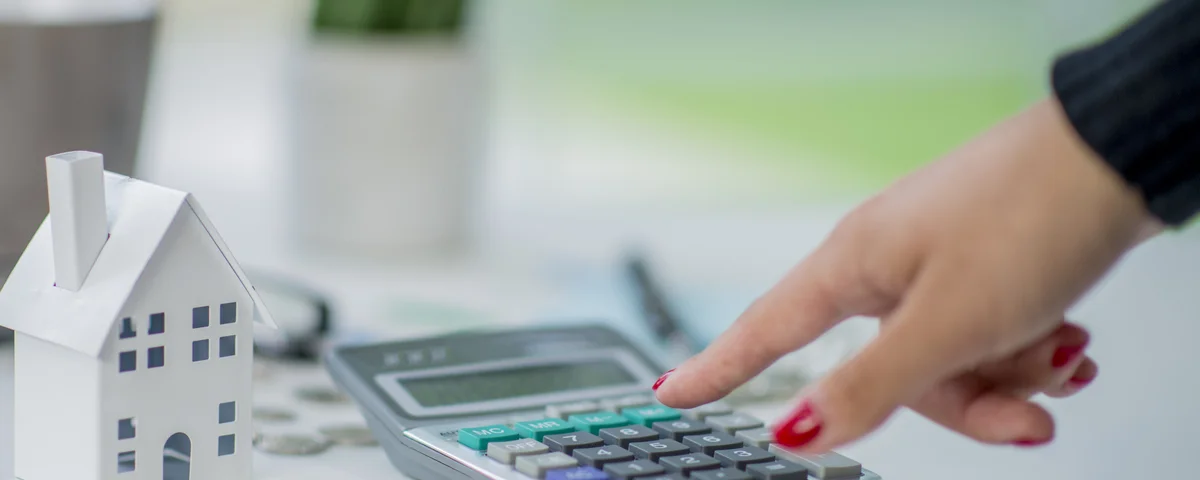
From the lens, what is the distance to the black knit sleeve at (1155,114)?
0.35 metres

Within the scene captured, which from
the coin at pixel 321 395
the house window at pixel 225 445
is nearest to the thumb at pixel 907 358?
the house window at pixel 225 445

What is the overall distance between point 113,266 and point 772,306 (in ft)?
0.68

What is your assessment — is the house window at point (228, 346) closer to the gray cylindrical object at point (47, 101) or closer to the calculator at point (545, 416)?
the calculator at point (545, 416)

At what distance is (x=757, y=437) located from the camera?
1.56 ft

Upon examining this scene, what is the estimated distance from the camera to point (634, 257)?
886mm

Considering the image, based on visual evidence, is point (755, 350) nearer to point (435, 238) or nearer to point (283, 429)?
point (283, 429)

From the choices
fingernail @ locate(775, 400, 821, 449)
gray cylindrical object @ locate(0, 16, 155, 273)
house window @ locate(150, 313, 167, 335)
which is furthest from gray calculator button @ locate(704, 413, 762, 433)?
gray cylindrical object @ locate(0, 16, 155, 273)

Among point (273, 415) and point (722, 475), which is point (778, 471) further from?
point (273, 415)

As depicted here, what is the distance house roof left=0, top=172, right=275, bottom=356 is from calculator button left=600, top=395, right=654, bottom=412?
162 mm

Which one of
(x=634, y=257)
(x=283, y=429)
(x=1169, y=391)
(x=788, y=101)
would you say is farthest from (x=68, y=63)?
(x=788, y=101)

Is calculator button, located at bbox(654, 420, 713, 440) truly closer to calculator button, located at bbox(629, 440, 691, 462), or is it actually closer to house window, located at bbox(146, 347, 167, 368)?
calculator button, located at bbox(629, 440, 691, 462)

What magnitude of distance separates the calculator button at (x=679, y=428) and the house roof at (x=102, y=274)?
16 centimetres

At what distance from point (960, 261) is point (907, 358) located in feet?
0.10

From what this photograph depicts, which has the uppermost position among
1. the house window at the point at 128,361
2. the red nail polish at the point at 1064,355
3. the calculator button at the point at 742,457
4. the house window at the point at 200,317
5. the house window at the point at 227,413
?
the house window at the point at 200,317
